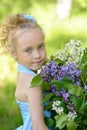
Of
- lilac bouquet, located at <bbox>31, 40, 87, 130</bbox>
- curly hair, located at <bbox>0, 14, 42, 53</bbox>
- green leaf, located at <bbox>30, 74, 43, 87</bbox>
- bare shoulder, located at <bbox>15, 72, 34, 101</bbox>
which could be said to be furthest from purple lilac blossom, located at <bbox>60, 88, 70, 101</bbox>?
curly hair, located at <bbox>0, 14, 42, 53</bbox>

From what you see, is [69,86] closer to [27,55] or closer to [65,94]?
[65,94]

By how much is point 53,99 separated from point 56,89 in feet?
0.16

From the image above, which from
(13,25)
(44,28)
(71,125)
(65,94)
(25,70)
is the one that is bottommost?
(71,125)

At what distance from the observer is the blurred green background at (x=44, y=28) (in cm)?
379

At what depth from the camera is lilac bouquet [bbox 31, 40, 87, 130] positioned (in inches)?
81.1

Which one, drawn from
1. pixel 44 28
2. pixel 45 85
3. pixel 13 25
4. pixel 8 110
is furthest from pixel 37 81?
pixel 44 28

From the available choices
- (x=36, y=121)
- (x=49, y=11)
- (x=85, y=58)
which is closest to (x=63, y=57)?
(x=85, y=58)

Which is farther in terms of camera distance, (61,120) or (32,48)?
(32,48)

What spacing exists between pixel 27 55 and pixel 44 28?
107 inches

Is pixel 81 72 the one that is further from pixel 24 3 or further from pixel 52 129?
pixel 24 3

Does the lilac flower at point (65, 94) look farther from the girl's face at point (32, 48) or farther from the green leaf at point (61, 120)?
the girl's face at point (32, 48)

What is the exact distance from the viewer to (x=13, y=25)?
7.77 ft

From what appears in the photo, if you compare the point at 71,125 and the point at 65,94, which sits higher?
the point at 65,94

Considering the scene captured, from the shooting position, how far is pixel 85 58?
7.23ft
